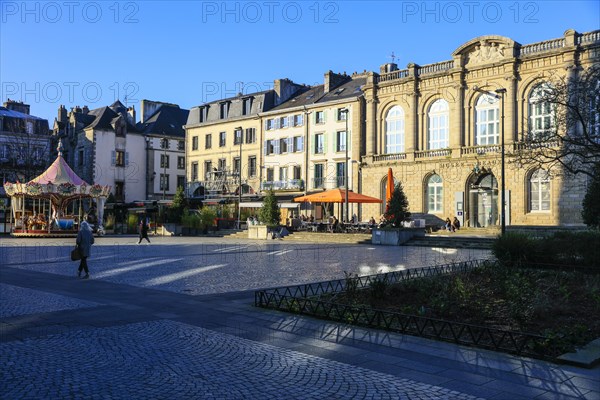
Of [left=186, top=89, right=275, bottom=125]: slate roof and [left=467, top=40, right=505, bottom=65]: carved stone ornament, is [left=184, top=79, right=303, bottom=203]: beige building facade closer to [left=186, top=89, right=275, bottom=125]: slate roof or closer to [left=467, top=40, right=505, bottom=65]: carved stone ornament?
[left=186, top=89, right=275, bottom=125]: slate roof

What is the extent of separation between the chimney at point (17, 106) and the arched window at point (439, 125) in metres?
56.1

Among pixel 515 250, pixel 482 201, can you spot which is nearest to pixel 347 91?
pixel 482 201

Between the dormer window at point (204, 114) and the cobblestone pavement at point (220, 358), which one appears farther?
the dormer window at point (204, 114)

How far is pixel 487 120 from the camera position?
39062mm

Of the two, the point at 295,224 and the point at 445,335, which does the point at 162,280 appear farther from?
the point at 295,224

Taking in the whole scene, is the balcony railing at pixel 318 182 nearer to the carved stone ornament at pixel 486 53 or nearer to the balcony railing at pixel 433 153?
the balcony railing at pixel 433 153

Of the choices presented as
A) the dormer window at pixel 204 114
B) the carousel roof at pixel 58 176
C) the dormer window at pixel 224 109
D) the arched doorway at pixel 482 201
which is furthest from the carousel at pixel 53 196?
the arched doorway at pixel 482 201

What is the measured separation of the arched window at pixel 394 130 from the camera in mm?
43719

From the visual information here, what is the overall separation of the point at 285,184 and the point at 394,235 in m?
23.1

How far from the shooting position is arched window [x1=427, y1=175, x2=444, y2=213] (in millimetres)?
40594

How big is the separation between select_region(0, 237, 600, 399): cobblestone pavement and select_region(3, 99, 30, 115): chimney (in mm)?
69704

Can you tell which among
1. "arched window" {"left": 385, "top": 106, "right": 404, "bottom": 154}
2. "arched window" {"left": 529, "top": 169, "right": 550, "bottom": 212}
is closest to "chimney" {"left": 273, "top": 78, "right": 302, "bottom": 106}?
"arched window" {"left": 385, "top": 106, "right": 404, "bottom": 154}

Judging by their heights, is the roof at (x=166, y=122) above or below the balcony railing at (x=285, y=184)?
above

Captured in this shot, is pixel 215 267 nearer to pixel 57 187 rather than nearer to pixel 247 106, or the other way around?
pixel 57 187
